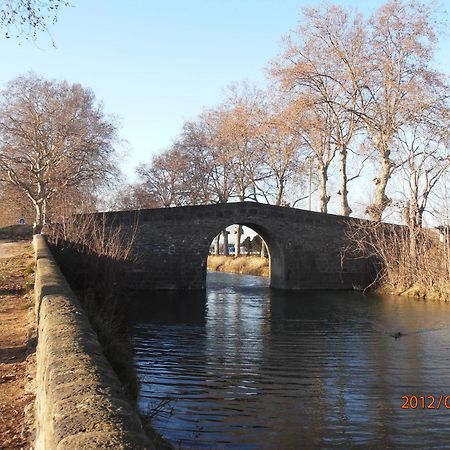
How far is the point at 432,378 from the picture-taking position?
8359 mm

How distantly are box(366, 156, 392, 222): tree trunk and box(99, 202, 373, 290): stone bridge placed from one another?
1.31 metres

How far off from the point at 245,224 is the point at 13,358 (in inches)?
748

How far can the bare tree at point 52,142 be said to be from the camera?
35.3 m

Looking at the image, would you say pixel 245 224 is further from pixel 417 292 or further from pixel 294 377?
pixel 294 377

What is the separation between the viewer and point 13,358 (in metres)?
5.86

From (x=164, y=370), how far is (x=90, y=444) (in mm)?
6742

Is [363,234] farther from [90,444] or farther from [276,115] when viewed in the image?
[90,444]

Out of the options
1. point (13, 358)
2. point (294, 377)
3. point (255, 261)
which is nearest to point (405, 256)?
point (255, 261)

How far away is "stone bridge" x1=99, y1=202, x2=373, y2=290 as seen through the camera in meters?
22.0

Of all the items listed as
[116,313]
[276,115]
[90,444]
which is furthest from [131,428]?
[276,115]
